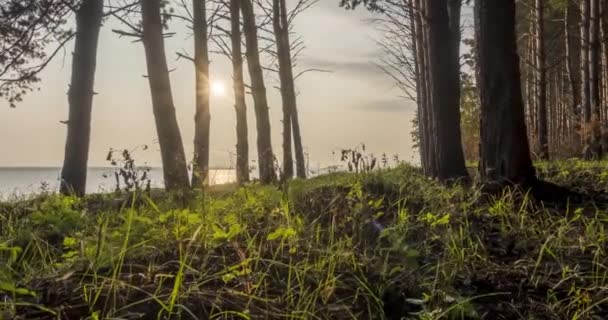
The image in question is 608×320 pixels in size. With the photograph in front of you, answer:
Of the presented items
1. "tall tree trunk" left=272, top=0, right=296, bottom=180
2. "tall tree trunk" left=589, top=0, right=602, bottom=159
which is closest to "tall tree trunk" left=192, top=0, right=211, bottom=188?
"tall tree trunk" left=272, top=0, right=296, bottom=180

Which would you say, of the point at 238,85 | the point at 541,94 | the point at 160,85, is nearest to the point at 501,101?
the point at 160,85

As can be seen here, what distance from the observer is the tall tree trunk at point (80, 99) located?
372 inches

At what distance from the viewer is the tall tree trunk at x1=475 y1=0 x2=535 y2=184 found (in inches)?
227

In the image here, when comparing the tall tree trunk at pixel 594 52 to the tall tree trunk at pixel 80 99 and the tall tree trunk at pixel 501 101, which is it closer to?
the tall tree trunk at pixel 501 101

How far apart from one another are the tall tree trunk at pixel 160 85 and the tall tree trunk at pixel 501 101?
5.38 metres

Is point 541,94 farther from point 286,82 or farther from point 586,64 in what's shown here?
point 286,82

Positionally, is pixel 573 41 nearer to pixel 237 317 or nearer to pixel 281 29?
pixel 281 29

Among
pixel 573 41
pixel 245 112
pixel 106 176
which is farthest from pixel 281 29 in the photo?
pixel 573 41

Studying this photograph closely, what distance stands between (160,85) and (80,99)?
1541 millimetres

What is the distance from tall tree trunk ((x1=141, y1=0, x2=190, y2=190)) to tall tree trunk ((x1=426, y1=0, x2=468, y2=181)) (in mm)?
4438

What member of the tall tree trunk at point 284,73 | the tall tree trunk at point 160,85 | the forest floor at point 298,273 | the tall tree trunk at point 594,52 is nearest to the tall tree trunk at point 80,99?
the tall tree trunk at point 160,85

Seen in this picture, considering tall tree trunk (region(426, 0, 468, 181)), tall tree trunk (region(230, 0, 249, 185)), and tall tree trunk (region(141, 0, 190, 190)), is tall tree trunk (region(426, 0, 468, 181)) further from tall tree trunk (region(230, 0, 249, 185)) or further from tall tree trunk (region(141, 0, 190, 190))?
tall tree trunk (region(230, 0, 249, 185))

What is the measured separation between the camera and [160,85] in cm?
927

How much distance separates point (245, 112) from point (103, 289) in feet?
42.9
